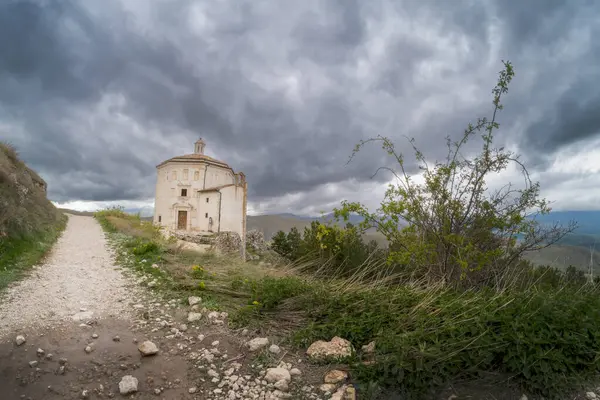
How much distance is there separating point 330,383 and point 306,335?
2.70 feet

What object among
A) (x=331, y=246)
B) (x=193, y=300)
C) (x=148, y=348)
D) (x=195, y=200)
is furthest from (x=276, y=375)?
(x=195, y=200)

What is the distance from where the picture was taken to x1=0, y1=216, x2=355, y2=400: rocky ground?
10.5 ft

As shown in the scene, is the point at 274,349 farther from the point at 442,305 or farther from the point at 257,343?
the point at 442,305

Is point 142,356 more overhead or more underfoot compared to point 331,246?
more underfoot

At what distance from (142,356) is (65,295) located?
316cm

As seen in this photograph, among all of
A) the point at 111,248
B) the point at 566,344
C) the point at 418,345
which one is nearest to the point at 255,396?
the point at 418,345

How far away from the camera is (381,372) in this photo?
3.13 m

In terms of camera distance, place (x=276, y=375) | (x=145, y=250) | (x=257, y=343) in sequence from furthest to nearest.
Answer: (x=145, y=250) < (x=257, y=343) < (x=276, y=375)

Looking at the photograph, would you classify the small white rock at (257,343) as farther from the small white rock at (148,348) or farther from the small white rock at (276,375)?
the small white rock at (148,348)

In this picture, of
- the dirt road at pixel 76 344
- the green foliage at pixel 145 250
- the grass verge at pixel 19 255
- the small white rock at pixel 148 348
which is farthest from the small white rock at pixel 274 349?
the green foliage at pixel 145 250

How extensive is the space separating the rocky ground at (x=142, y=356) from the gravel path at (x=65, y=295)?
26mm

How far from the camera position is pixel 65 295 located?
5.86 meters

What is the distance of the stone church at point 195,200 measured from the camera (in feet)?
92.2

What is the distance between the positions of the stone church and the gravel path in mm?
18916
